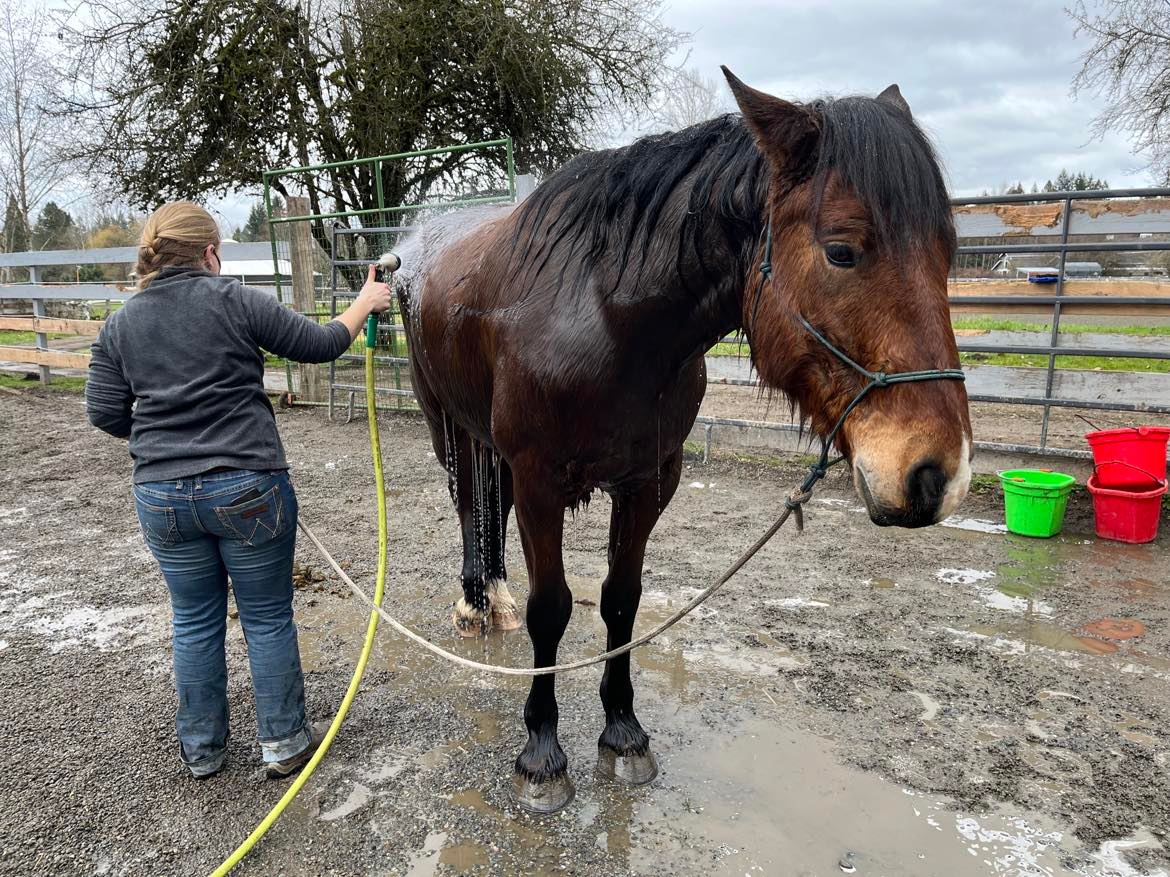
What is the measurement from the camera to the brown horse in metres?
1.47

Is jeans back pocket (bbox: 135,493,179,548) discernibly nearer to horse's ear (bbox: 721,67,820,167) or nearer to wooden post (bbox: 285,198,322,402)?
horse's ear (bbox: 721,67,820,167)

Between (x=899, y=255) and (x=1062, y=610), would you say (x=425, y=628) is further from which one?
(x=1062, y=610)

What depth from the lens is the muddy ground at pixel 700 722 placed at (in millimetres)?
2125

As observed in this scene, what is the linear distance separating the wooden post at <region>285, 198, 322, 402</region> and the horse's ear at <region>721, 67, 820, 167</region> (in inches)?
320

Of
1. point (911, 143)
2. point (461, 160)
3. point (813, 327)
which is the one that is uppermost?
point (461, 160)

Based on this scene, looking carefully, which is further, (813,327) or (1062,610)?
(1062,610)

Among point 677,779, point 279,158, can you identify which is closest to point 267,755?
point 677,779

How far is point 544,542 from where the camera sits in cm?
234


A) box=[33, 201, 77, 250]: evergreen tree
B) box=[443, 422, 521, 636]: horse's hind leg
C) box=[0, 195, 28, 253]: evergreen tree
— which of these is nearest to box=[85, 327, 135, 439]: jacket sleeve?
box=[443, 422, 521, 636]: horse's hind leg

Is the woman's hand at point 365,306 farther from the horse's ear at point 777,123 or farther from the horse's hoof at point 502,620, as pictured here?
the horse's hoof at point 502,620

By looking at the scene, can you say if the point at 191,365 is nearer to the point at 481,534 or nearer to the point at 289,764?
the point at 289,764

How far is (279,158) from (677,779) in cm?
1201

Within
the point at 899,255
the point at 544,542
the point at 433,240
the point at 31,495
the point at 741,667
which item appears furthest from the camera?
the point at 31,495

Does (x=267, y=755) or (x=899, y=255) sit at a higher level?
(x=899, y=255)
